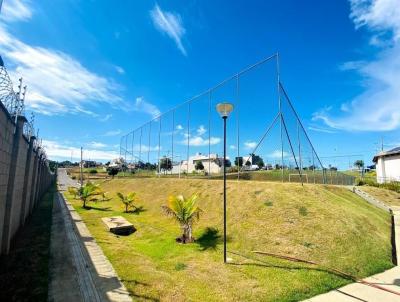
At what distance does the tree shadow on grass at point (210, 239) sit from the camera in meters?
10.3

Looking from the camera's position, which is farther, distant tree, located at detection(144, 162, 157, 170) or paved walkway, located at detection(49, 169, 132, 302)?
distant tree, located at detection(144, 162, 157, 170)

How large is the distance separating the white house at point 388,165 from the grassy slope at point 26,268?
132 ft

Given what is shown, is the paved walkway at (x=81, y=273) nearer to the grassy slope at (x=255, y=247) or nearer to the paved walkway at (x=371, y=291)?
the grassy slope at (x=255, y=247)

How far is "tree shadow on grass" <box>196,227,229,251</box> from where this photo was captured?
10252 mm

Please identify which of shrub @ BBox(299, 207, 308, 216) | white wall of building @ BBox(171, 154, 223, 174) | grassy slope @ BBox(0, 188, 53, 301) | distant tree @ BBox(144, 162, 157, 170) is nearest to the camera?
grassy slope @ BBox(0, 188, 53, 301)

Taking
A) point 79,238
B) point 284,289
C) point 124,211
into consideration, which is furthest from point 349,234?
point 124,211

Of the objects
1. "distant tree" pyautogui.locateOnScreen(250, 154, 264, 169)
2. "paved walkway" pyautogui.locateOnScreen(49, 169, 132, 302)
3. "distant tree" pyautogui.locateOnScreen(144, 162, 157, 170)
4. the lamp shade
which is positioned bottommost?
"paved walkway" pyautogui.locateOnScreen(49, 169, 132, 302)

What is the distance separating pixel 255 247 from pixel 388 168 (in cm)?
3895

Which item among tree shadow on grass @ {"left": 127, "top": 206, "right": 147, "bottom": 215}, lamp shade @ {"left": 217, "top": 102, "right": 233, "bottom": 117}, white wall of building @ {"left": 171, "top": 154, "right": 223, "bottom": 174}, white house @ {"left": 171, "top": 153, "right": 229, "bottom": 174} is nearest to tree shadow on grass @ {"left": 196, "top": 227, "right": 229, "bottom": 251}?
lamp shade @ {"left": 217, "top": 102, "right": 233, "bottom": 117}

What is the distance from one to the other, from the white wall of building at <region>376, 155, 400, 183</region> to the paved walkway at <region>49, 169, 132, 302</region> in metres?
39.0

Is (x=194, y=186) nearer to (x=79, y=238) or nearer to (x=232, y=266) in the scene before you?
(x=79, y=238)

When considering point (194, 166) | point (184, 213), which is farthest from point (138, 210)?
point (194, 166)

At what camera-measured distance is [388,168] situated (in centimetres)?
3938

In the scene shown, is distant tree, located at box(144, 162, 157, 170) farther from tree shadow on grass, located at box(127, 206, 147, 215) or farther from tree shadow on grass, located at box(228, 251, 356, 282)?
tree shadow on grass, located at box(228, 251, 356, 282)
